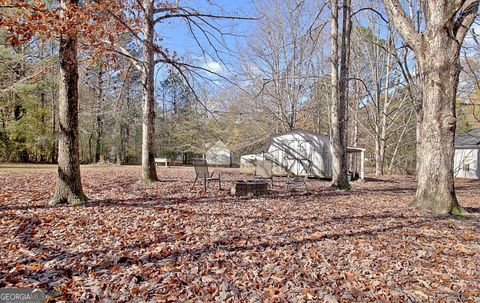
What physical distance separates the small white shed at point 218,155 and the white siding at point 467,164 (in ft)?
73.5

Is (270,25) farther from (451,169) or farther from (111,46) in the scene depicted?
(451,169)

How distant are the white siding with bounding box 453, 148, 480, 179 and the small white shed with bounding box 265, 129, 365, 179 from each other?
9591 mm

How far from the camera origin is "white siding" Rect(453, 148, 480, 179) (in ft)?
65.3

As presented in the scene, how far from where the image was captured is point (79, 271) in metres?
3.01

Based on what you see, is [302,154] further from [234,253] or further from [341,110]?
[234,253]

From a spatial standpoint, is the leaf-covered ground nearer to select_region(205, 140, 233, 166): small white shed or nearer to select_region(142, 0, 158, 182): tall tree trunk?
select_region(142, 0, 158, 182): tall tree trunk

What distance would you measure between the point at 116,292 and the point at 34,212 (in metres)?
3.47

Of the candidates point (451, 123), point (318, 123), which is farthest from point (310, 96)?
point (451, 123)

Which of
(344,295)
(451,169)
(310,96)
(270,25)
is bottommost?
(344,295)

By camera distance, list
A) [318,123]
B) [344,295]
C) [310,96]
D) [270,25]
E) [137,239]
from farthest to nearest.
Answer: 1. [318,123]
2. [310,96]
3. [270,25]
4. [137,239]
5. [344,295]

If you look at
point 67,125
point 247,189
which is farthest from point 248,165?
point 67,125

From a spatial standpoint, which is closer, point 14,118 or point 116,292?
point 116,292

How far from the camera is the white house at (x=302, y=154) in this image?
52.2ft

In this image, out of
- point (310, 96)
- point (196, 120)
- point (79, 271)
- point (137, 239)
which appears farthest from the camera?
point (196, 120)
